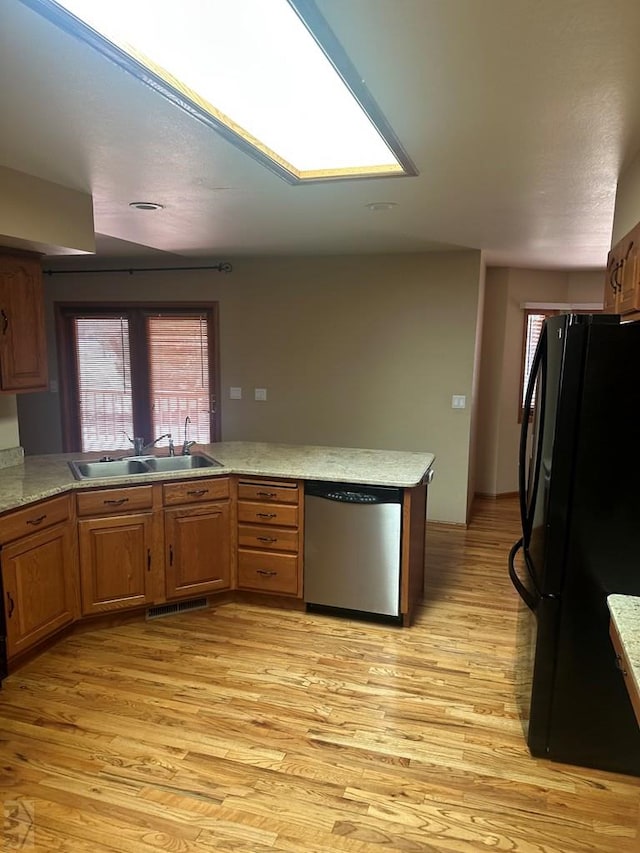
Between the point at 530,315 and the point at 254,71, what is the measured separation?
4898mm

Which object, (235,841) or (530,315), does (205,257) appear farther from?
(235,841)

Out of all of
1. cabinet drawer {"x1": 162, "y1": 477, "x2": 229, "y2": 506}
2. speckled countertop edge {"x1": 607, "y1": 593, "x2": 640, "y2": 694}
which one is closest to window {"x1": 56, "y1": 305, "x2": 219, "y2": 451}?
cabinet drawer {"x1": 162, "y1": 477, "x2": 229, "y2": 506}

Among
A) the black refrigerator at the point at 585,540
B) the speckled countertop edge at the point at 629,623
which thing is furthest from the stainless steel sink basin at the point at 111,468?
the speckled countertop edge at the point at 629,623

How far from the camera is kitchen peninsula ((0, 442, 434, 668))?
9.18ft

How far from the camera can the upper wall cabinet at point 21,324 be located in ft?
9.70

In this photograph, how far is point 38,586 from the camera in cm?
280

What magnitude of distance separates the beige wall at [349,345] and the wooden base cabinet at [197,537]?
209 cm

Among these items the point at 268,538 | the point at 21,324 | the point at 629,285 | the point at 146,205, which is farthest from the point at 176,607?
the point at 629,285

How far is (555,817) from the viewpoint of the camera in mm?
1958

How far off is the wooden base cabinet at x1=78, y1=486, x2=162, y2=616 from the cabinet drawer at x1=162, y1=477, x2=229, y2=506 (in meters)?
0.10

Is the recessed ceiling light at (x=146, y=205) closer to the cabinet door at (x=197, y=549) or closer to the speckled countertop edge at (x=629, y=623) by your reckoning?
the cabinet door at (x=197, y=549)

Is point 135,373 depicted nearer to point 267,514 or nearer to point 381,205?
point 267,514

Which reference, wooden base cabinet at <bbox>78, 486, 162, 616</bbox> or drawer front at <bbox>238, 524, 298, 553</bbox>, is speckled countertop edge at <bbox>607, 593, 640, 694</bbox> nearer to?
drawer front at <bbox>238, 524, 298, 553</bbox>

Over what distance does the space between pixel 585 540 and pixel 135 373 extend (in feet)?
15.6
